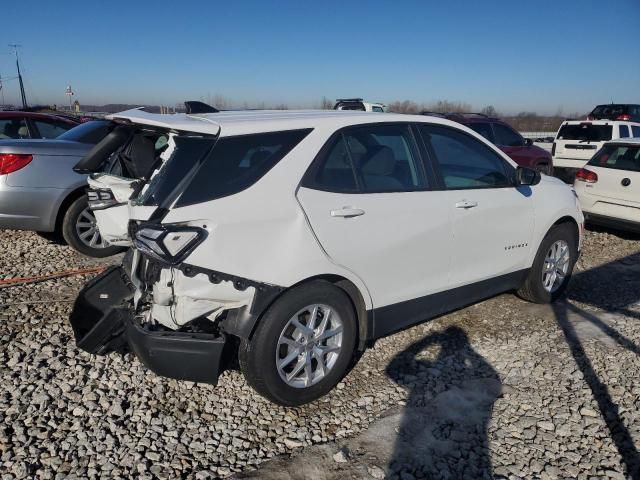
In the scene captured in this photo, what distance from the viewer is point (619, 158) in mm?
7359

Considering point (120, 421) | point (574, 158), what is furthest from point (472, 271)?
point (574, 158)

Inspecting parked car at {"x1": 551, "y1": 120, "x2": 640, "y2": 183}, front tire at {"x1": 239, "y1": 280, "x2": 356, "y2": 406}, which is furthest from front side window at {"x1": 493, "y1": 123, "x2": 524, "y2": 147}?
front tire at {"x1": 239, "y1": 280, "x2": 356, "y2": 406}

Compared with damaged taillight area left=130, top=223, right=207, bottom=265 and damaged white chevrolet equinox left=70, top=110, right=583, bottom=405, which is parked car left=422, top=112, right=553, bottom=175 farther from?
damaged taillight area left=130, top=223, right=207, bottom=265

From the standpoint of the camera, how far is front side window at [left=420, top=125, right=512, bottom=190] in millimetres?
3641

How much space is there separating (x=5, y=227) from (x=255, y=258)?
4027 millimetres

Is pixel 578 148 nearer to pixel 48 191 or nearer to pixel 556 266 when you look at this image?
pixel 556 266

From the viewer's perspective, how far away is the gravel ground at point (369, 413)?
257cm

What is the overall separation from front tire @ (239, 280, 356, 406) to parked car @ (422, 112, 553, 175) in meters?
8.72

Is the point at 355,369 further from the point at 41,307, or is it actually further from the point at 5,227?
the point at 5,227

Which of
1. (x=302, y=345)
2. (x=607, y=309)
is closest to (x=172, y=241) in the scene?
(x=302, y=345)

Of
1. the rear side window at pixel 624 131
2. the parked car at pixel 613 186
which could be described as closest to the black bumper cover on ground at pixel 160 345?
the parked car at pixel 613 186

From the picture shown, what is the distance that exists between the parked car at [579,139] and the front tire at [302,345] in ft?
35.5

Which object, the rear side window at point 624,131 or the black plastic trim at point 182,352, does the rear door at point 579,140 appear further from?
the black plastic trim at point 182,352

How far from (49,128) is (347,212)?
672 cm
